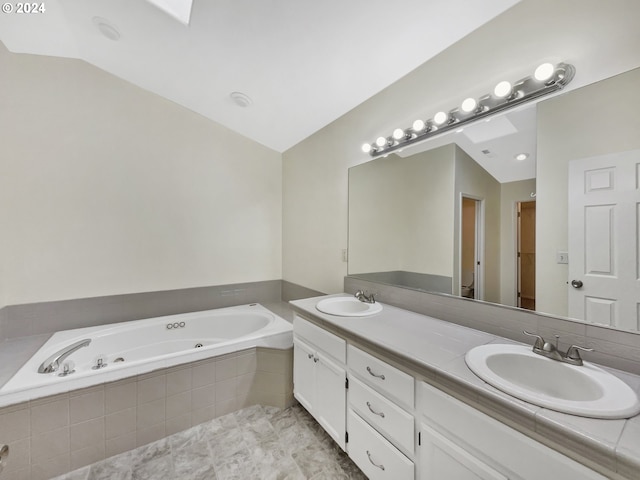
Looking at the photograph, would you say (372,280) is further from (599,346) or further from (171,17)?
(171,17)

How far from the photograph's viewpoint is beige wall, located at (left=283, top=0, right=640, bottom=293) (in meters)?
1.06

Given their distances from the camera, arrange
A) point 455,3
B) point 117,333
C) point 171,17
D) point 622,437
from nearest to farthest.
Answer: point 622,437, point 455,3, point 171,17, point 117,333

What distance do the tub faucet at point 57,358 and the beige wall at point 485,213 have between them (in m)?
2.56

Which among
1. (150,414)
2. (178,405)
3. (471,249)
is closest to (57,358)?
(150,414)

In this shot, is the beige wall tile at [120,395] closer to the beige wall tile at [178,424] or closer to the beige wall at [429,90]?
the beige wall tile at [178,424]

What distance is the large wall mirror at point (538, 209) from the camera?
3.31 ft

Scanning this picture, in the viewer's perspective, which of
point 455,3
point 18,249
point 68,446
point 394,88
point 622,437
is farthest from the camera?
point 18,249

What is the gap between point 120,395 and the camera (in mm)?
1660

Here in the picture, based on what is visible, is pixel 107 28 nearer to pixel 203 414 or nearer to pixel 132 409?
pixel 132 409

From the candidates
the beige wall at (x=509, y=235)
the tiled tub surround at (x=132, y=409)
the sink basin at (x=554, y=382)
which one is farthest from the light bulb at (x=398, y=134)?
the tiled tub surround at (x=132, y=409)

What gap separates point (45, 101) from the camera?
2.17 m

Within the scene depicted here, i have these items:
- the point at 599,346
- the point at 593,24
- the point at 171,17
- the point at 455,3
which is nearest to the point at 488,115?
the point at 593,24

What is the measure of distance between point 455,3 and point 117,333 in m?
3.30

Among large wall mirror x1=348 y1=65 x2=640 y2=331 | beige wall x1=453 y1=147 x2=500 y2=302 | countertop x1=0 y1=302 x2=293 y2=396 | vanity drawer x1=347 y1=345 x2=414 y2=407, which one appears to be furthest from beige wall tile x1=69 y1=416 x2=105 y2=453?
beige wall x1=453 y1=147 x2=500 y2=302
